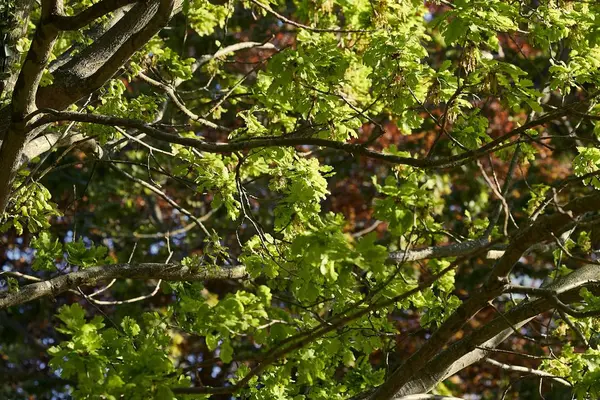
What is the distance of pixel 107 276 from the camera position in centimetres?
559

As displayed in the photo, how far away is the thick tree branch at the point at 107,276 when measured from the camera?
5414 mm

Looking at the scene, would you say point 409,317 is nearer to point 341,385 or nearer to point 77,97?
point 341,385

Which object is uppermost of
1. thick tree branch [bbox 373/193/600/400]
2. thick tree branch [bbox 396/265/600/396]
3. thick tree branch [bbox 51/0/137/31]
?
thick tree branch [bbox 51/0/137/31]

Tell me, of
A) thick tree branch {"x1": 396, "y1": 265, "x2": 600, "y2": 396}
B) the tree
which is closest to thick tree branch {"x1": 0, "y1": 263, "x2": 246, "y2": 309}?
the tree

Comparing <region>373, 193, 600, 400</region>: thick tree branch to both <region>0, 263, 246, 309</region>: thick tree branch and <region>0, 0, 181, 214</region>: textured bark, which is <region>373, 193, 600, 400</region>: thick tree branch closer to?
<region>0, 263, 246, 309</region>: thick tree branch

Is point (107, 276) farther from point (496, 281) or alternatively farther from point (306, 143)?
point (496, 281)

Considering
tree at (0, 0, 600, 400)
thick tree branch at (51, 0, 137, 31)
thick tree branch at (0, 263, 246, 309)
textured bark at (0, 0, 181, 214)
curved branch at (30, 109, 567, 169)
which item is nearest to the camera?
curved branch at (30, 109, 567, 169)

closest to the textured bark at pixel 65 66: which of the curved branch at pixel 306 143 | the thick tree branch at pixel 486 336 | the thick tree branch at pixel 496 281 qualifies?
the curved branch at pixel 306 143

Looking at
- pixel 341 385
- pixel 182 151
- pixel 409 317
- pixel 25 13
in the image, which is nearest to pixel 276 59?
pixel 182 151

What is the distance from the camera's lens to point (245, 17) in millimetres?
11320

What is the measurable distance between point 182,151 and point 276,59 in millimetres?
923

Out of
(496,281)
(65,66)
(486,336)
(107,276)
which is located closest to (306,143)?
(496,281)

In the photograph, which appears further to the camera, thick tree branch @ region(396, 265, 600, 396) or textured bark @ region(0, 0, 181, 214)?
thick tree branch @ region(396, 265, 600, 396)

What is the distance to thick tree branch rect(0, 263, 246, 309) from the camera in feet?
17.8
